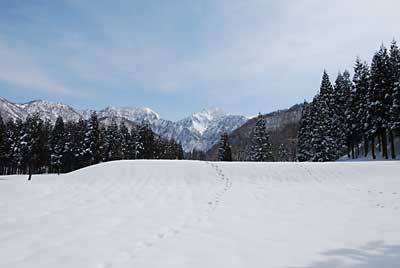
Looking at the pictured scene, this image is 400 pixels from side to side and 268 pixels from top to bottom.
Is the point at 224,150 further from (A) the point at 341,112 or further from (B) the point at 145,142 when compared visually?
(A) the point at 341,112

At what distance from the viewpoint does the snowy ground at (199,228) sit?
4.79 m

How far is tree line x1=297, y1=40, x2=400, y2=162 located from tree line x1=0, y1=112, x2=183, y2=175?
33064 mm

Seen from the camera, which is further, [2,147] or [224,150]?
[224,150]

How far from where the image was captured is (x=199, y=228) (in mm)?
6836

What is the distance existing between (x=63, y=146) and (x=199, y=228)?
52923 mm

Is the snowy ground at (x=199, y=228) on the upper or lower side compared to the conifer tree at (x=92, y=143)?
lower

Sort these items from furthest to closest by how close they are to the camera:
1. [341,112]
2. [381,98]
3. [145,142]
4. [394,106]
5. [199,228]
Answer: [145,142]
[341,112]
[381,98]
[394,106]
[199,228]

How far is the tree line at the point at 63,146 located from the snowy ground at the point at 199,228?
119 ft

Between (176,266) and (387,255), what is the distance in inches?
142

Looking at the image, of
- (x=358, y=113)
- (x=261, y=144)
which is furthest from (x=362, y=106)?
(x=261, y=144)

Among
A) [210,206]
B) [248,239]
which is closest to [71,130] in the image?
[210,206]

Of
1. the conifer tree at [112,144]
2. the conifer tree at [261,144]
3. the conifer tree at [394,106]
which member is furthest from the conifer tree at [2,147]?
the conifer tree at [394,106]

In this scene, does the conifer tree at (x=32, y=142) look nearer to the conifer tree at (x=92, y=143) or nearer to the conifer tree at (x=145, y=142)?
the conifer tree at (x=92, y=143)

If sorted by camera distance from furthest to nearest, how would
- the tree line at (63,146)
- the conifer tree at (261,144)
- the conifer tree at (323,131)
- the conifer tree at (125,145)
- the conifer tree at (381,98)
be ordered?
the conifer tree at (125,145) → the tree line at (63,146) → the conifer tree at (261,144) → the conifer tree at (323,131) → the conifer tree at (381,98)
